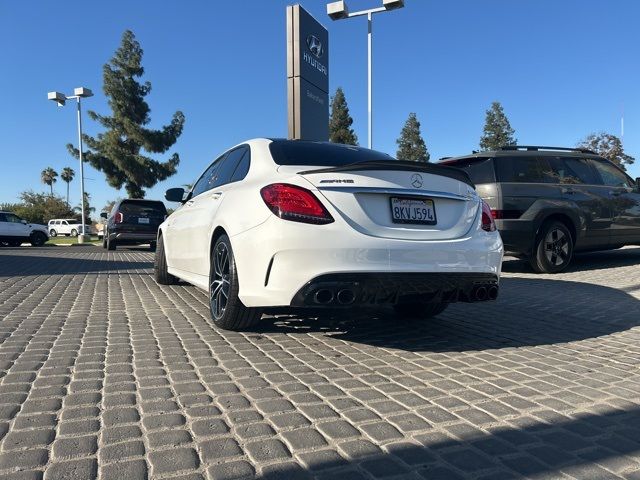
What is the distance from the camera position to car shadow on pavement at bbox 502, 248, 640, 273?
915cm

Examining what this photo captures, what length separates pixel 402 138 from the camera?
5844cm

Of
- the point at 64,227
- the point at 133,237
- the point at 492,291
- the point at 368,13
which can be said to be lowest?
the point at 492,291

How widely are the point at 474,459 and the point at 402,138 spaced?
58358 millimetres

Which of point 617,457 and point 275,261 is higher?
point 275,261

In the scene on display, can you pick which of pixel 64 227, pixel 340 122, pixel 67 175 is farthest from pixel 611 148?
pixel 67 175

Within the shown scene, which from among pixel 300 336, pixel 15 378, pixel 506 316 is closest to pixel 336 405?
pixel 300 336

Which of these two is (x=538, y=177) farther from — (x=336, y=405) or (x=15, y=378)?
(x=15, y=378)

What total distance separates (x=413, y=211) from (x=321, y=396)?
1.48 metres

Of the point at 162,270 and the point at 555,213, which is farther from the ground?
the point at 555,213

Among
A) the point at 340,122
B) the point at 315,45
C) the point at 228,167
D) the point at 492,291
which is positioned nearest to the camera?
the point at 492,291

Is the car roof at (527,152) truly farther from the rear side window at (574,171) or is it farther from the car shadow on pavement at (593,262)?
the car shadow on pavement at (593,262)

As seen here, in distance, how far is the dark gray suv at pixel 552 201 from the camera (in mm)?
7945

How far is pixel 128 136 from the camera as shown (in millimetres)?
32938

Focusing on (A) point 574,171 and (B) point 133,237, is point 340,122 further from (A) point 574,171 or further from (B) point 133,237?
(A) point 574,171
